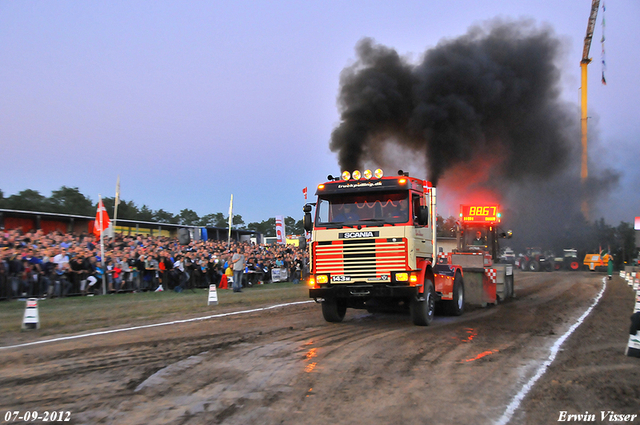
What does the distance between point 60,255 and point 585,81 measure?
65.2m

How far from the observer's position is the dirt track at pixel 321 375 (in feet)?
16.3

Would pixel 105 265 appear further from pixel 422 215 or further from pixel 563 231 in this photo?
pixel 563 231

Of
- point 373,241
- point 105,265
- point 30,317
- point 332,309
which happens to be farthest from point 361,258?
point 105,265

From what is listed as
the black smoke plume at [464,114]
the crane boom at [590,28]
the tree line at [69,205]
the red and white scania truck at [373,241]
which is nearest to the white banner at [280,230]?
the tree line at [69,205]

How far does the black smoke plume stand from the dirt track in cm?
771

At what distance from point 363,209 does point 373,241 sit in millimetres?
736

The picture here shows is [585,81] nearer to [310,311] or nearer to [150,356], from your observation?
[310,311]

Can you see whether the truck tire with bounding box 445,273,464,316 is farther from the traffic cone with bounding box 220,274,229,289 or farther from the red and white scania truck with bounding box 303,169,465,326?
the traffic cone with bounding box 220,274,229,289

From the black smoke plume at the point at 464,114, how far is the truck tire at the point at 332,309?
17.9 ft

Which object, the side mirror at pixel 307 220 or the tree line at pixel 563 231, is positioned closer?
the side mirror at pixel 307 220

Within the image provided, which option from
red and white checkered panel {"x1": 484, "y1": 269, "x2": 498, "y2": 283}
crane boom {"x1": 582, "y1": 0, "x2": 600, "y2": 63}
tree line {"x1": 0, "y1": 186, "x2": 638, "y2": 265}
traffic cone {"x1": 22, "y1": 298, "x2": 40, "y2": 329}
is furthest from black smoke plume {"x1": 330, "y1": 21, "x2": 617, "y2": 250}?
crane boom {"x1": 582, "y1": 0, "x2": 600, "y2": 63}

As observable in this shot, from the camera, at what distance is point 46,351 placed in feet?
26.2

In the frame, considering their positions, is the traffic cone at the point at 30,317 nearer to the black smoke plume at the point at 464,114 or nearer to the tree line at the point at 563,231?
the black smoke plume at the point at 464,114

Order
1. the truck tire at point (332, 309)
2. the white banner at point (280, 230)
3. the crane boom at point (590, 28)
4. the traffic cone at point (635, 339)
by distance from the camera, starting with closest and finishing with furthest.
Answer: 1. the traffic cone at point (635, 339)
2. the truck tire at point (332, 309)
3. the white banner at point (280, 230)
4. the crane boom at point (590, 28)
